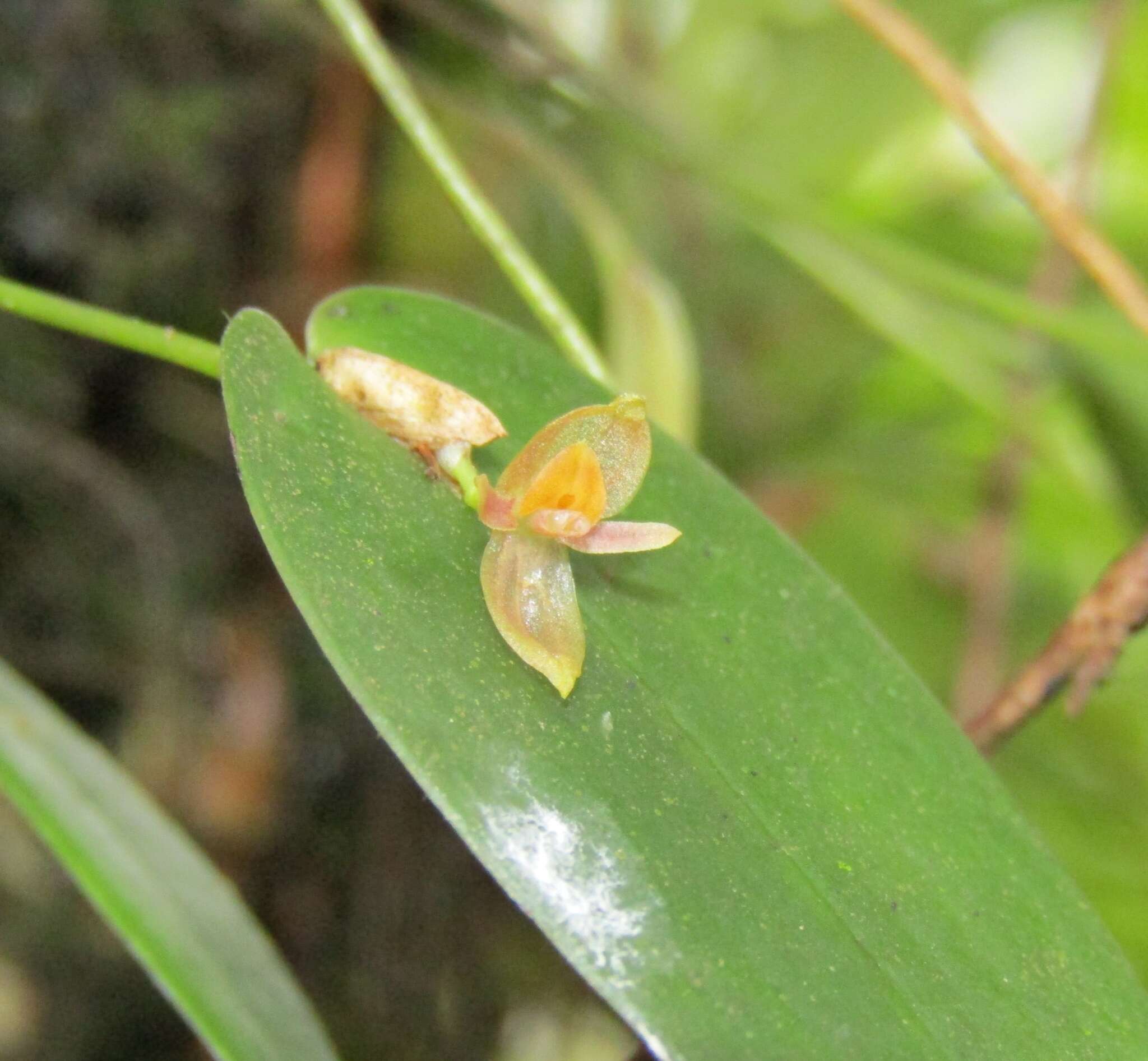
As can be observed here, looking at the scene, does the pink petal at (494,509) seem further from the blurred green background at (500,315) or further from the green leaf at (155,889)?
the blurred green background at (500,315)

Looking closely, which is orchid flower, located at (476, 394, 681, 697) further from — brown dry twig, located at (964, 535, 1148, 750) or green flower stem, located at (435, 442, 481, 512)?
brown dry twig, located at (964, 535, 1148, 750)

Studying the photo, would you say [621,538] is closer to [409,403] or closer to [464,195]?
[409,403]

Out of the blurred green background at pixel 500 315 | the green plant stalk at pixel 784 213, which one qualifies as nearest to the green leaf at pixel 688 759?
the blurred green background at pixel 500 315

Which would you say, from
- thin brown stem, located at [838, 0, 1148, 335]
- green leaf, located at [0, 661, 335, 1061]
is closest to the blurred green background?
thin brown stem, located at [838, 0, 1148, 335]

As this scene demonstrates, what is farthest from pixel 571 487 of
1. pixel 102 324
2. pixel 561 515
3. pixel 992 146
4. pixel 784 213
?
pixel 784 213

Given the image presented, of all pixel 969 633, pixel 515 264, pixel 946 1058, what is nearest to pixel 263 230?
pixel 515 264
